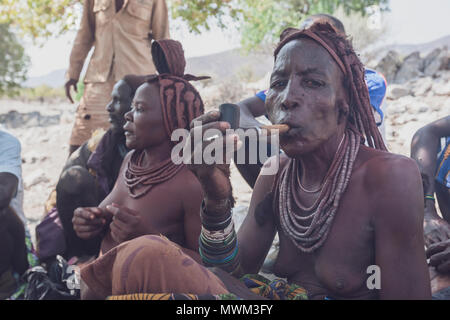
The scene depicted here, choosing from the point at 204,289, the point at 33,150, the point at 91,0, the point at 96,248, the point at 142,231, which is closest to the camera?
the point at 204,289

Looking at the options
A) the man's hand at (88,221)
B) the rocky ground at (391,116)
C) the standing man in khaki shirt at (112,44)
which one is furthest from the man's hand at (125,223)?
the rocky ground at (391,116)

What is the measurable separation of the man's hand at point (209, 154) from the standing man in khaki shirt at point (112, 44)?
129 inches

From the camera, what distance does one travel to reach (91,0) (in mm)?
4844

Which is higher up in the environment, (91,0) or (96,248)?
(91,0)

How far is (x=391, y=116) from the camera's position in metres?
9.19

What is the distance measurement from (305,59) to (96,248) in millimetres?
2114

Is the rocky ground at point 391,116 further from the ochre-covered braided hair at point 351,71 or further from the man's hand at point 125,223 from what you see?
the ochre-covered braided hair at point 351,71

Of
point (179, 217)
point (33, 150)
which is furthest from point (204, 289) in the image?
point (33, 150)

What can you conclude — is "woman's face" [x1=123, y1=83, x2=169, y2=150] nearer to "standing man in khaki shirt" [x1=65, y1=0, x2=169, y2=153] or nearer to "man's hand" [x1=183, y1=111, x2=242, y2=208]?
"man's hand" [x1=183, y1=111, x2=242, y2=208]

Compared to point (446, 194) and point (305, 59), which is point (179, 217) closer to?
point (305, 59)

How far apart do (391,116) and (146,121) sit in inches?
303

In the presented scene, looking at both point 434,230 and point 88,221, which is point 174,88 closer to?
point 88,221

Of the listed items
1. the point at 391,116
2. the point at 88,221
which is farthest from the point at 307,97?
the point at 391,116

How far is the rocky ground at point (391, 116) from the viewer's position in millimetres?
7252
